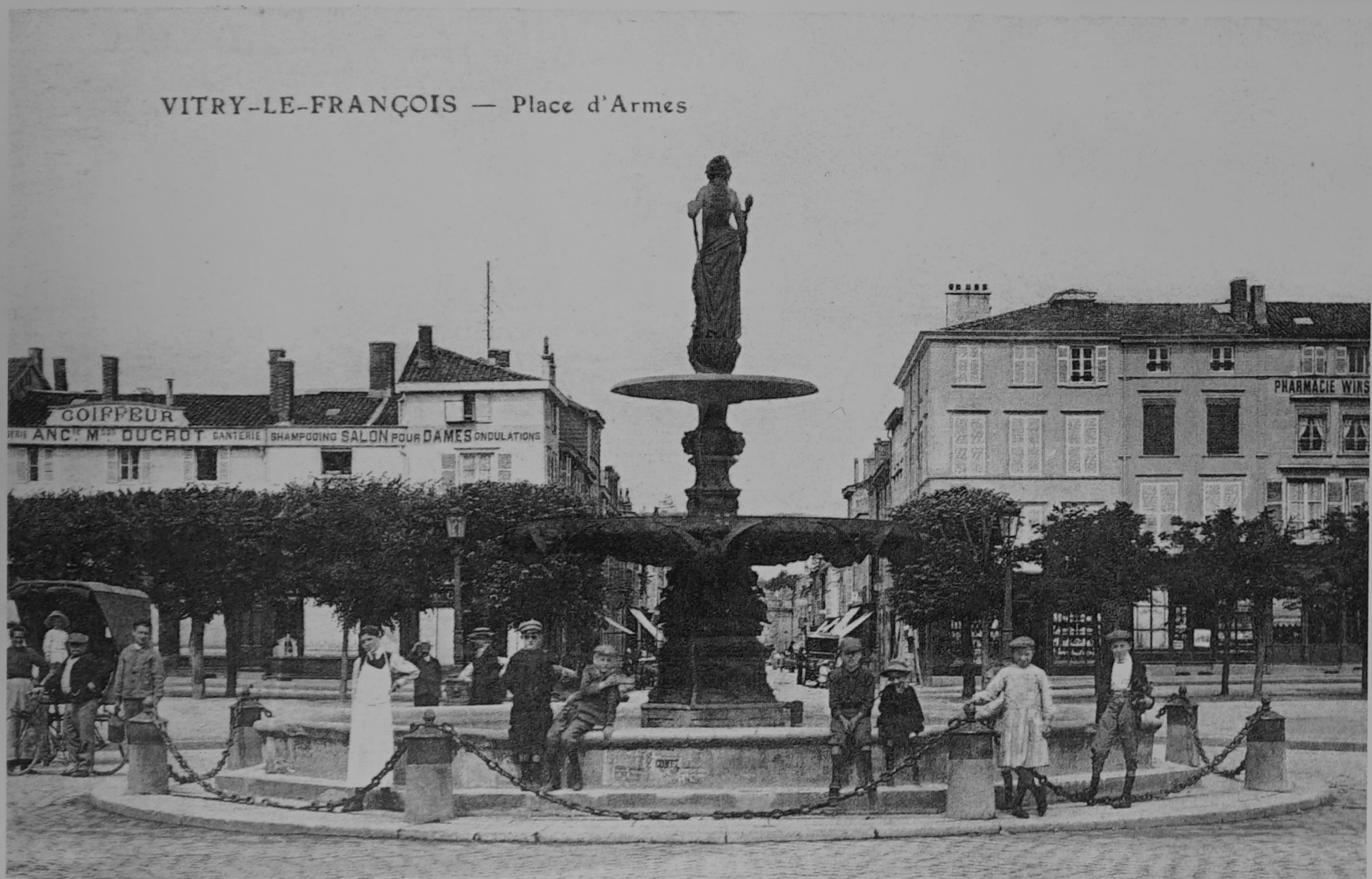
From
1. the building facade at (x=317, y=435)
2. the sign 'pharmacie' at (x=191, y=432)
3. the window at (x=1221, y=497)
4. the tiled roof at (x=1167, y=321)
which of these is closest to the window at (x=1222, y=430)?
the window at (x=1221, y=497)

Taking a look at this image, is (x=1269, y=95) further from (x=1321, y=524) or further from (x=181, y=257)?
(x=181, y=257)

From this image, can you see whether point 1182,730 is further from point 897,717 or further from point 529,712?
point 529,712

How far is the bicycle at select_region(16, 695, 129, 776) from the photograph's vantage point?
1269cm

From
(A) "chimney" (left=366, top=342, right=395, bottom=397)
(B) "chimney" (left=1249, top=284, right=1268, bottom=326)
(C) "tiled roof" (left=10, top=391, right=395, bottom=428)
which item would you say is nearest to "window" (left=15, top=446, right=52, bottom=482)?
(C) "tiled roof" (left=10, top=391, right=395, bottom=428)

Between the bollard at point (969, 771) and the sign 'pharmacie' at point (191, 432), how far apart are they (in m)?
6.70

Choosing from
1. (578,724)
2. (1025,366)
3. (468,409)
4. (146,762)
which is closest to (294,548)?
(468,409)

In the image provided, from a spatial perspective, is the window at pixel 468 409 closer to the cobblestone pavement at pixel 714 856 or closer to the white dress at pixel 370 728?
the white dress at pixel 370 728

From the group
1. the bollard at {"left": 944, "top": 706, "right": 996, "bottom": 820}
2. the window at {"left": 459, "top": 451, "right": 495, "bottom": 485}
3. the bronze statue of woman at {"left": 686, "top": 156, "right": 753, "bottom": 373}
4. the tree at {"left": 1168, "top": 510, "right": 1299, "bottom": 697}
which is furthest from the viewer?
the window at {"left": 459, "top": 451, "right": 495, "bottom": 485}

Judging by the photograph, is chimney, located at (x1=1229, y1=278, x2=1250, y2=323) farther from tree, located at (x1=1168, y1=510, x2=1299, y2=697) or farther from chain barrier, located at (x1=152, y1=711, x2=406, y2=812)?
chain barrier, located at (x1=152, y1=711, x2=406, y2=812)

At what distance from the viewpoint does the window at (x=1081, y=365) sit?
1619 centimetres

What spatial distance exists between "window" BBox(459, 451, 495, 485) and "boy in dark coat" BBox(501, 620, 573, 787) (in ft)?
16.5

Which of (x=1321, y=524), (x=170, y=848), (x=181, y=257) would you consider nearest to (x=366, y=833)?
(x=170, y=848)

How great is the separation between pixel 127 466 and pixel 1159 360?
9.42m

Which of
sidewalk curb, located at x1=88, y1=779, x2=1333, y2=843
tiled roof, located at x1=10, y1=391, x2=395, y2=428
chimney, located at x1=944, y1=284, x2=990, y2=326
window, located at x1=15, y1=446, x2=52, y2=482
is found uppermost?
chimney, located at x1=944, y1=284, x2=990, y2=326
